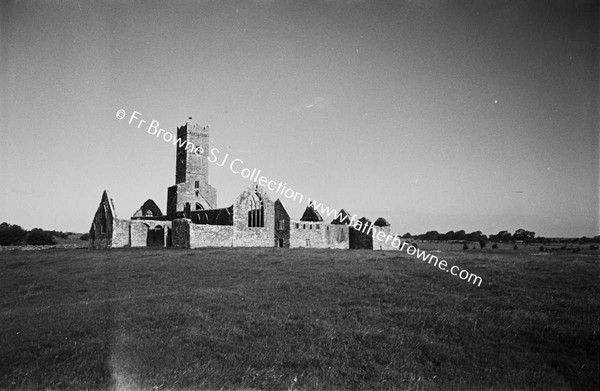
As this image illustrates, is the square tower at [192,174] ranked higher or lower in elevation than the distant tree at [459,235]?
higher

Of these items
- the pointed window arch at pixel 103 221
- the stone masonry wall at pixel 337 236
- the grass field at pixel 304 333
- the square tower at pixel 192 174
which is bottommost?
the grass field at pixel 304 333

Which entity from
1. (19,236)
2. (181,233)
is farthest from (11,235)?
(181,233)

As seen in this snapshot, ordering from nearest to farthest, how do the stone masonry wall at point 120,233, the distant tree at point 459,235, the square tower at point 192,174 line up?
1. the stone masonry wall at point 120,233
2. the square tower at point 192,174
3. the distant tree at point 459,235

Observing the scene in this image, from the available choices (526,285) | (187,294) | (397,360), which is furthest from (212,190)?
(397,360)

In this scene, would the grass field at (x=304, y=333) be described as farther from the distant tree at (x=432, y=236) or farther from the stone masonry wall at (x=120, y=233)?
the distant tree at (x=432, y=236)

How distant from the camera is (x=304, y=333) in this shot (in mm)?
10984

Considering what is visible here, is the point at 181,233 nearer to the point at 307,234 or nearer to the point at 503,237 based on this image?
the point at 307,234

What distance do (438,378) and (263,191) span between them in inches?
1483

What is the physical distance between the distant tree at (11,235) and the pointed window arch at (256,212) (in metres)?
28.7

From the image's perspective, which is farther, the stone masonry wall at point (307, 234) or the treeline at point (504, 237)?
the treeline at point (504, 237)

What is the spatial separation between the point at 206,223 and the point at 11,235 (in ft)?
78.3

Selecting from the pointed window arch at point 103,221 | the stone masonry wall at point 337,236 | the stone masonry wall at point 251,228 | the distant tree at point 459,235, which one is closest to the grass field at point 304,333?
the stone masonry wall at point 251,228

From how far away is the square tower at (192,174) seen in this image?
53281mm

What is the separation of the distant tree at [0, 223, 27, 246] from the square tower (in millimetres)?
17985
